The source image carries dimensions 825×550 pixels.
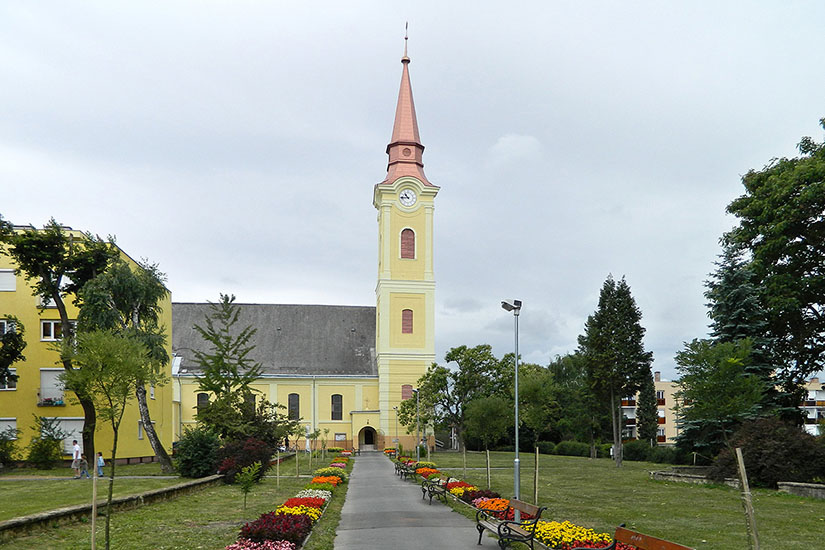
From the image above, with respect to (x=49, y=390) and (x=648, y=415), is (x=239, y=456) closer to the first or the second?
(x=49, y=390)

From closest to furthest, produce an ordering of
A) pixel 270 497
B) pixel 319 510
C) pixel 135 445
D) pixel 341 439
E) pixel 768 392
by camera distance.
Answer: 1. pixel 319 510
2. pixel 270 497
3. pixel 768 392
4. pixel 135 445
5. pixel 341 439

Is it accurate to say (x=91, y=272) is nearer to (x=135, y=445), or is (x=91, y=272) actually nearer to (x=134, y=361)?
(x=135, y=445)

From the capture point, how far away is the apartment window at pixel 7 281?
3809 cm

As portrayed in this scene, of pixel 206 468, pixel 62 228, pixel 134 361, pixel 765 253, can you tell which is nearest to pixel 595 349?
pixel 765 253

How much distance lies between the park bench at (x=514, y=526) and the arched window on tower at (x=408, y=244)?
A: 50581 mm

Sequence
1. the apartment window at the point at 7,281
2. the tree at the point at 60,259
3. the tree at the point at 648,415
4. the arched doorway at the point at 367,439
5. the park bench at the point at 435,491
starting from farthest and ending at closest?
1. the arched doorway at the point at 367,439
2. the tree at the point at 648,415
3. the apartment window at the point at 7,281
4. the tree at the point at 60,259
5. the park bench at the point at 435,491

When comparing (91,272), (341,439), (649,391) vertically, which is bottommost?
(341,439)

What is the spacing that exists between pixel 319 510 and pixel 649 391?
47.9 meters

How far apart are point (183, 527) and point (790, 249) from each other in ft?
83.8

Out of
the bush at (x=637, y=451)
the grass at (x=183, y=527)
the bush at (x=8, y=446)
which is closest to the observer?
the grass at (x=183, y=527)

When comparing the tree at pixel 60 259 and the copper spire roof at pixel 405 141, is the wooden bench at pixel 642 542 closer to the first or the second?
the tree at pixel 60 259

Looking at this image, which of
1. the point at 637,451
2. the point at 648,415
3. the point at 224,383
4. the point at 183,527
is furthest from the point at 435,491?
the point at 648,415

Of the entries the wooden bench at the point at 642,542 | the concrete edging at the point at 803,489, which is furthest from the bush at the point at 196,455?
the wooden bench at the point at 642,542

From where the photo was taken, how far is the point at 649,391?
197 ft
